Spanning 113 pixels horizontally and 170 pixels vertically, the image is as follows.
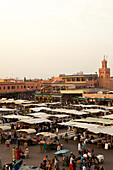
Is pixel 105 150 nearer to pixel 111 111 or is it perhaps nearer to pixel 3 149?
pixel 3 149

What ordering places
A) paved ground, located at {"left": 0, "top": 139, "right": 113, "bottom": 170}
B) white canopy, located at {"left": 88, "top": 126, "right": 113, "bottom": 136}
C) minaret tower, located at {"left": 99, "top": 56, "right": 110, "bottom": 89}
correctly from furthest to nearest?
minaret tower, located at {"left": 99, "top": 56, "right": 110, "bottom": 89} → white canopy, located at {"left": 88, "top": 126, "right": 113, "bottom": 136} → paved ground, located at {"left": 0, "top": 139, "right": 113, "bottom": 170}

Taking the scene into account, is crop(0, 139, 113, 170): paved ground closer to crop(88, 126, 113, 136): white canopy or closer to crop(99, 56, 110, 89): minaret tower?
crop(88, 126, 113, 136): white canopy

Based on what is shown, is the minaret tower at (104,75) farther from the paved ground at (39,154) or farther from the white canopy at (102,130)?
the paved ground at (39,154)

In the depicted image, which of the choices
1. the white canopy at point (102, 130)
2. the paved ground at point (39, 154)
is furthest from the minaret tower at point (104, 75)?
the paved ground at point (39, 154)

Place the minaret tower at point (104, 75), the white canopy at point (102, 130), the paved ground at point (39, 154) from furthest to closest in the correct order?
the minaret tower at point (104, 75)
the white canopy at point (102, 130)
the paved ground at point (39, 154)

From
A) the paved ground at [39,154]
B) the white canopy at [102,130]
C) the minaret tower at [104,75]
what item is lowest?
the paved ground at [39,154]

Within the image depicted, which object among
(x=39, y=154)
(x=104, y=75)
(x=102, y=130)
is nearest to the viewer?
(x=39, y=154)

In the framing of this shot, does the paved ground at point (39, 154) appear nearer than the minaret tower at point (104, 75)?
Yes

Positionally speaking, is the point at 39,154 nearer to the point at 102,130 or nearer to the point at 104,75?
the point at 102,130

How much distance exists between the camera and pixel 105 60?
6247 centimetres

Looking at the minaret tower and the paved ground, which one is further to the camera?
the minaret tower

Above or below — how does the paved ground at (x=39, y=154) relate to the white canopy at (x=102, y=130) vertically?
below

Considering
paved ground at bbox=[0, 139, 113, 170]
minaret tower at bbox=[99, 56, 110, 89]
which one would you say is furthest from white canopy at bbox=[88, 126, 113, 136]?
minaret tower at bbox=[99, 56, 110, 89]

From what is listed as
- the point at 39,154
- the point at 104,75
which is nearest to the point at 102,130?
the point at 39,154
